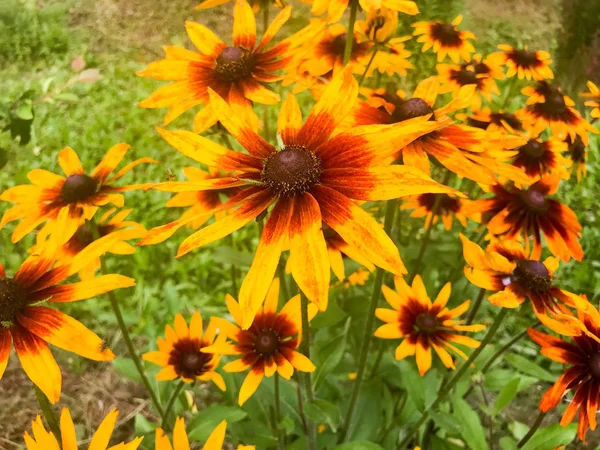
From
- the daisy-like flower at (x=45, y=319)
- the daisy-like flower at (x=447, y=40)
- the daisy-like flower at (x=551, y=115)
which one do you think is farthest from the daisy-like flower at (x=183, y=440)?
the daisy-like flower at (x=447, y=40)

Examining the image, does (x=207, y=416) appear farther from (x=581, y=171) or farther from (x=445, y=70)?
(x=581, y=171)

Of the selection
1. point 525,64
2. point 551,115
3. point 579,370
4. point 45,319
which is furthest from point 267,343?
point 525,64

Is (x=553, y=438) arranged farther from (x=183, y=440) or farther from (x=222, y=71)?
(x=222, y=71)

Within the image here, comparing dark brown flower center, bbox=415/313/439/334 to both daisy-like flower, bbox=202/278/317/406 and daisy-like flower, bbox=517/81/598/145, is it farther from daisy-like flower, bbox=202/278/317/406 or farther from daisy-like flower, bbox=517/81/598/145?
daisy-like flower, bbox=517/81/598/145

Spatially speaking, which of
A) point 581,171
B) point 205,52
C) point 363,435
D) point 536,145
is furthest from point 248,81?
point 581,171

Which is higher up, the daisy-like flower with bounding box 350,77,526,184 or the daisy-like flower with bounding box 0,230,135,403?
the daisy-like flower with bounding box 350,77,526,184

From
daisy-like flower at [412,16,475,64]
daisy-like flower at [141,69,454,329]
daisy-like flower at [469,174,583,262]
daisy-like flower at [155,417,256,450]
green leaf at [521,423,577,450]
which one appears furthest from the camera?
daisy-like flower at [412,16,475,64]

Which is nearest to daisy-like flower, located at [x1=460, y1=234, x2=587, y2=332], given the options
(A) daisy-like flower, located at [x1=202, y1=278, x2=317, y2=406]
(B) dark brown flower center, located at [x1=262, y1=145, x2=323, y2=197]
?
(A) daisy-like flower, located at [x1=202, y1=278, x2=317, y2=406]
